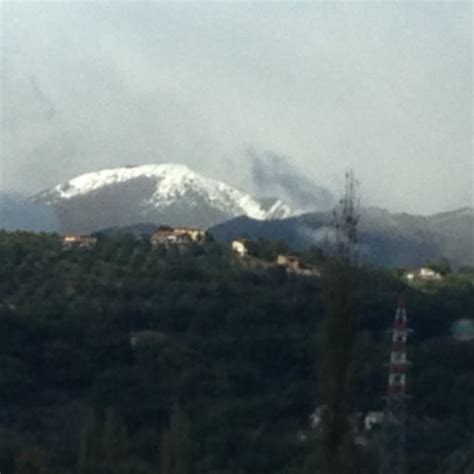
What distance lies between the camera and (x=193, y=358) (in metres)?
60.2

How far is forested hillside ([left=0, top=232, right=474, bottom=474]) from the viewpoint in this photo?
4878 centimetres

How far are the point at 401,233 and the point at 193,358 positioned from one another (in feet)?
146

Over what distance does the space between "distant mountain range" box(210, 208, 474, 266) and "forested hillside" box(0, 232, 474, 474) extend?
20799mm

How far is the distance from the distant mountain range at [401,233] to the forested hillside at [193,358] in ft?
68.2

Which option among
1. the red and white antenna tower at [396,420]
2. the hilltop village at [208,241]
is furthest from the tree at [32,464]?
the hilltop village at [208,241]

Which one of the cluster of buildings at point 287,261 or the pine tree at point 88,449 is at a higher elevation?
the cluster of buildings at point 287,261

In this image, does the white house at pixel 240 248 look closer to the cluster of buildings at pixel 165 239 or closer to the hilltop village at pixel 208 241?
the hilltop village at pixel 208 241

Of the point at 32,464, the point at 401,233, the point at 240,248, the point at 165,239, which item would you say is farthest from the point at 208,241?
the point at 32,464

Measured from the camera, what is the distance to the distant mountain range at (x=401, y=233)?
96.4 meters

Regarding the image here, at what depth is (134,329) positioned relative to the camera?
63125mm

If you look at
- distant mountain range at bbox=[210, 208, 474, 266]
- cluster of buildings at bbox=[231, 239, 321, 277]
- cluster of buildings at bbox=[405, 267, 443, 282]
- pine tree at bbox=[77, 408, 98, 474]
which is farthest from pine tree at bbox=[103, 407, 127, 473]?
distant mountain range at bbox=[210, 208, 474, 266]

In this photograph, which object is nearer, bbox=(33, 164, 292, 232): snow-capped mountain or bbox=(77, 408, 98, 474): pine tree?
bbox=(77, 408, 98, 474): pine tree

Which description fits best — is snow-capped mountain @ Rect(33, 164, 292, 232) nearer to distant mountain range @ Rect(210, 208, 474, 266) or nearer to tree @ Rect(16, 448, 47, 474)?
distant mountain range @ Rect(210, 208, 474, 266)

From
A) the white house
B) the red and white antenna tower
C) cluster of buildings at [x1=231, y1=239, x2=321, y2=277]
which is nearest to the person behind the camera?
the red and white antenna tower
